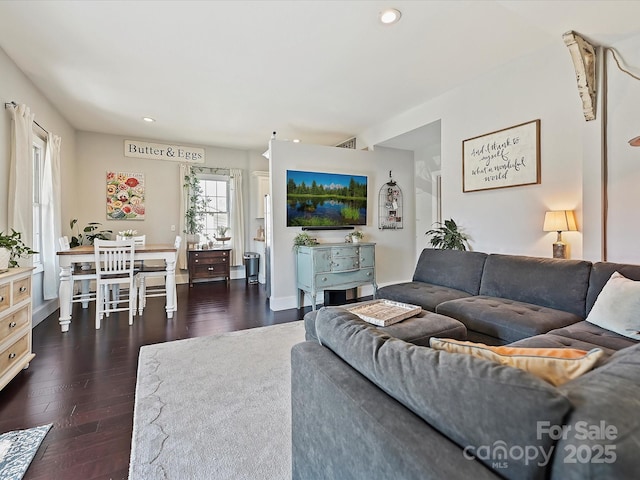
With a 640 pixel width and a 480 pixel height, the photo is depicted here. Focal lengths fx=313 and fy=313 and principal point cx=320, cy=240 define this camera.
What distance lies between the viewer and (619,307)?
6.27 feet

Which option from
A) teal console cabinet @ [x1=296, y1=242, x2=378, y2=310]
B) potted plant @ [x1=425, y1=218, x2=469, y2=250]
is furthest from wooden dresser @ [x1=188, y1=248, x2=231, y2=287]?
potted plant @ [x1=425, y1=218, x2=469, y2=250]

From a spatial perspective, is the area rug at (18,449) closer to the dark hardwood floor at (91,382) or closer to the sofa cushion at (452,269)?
the dark hardwood floor at (91,382)

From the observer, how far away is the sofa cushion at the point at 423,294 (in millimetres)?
2875

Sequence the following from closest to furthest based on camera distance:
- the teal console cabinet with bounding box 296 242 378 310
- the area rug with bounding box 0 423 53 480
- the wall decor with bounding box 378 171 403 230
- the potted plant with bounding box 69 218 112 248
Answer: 1. the area rug with bounding box 0 423 53 480
2. the teal console cabinet with bounding box 296 242 378 310
3. the potted plant with bounding box 69 218 112 248
4. the wall decor with bounding box 378 171 403 230

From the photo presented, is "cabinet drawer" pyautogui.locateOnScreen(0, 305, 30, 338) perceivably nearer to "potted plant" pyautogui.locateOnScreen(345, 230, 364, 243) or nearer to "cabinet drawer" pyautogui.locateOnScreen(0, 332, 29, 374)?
"cabinet drawer" pyautogui.locateOnScreen(0, 332, 29, 374)

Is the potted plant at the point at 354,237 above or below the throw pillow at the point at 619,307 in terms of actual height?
above

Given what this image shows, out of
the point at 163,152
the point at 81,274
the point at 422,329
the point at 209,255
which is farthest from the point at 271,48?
the point at 209,255

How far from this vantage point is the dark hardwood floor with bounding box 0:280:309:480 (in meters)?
1.62

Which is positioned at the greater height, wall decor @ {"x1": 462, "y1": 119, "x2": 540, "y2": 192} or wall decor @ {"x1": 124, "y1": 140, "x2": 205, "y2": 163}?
wall decor @ {"x1": 124, "y1": 140, "x2": 205, "y2": 163}

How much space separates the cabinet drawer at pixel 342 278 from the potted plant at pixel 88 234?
3.85 m

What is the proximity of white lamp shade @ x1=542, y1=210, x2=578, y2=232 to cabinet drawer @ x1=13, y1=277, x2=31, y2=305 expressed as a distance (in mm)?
4366

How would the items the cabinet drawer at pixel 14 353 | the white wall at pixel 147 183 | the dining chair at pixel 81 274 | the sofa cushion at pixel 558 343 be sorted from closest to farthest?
the sofa cushion at pixel 558 343 → the cabinet drawer at pixel 14 353 → the dining chair at pixel 81 274 → the white wall at pixel 147 183

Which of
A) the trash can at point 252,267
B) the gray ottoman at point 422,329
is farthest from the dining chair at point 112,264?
the gray ottoman at point 422,329

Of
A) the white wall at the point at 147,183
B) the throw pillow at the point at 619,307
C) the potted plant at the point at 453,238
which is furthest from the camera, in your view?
the white wall at the point at 147,183
